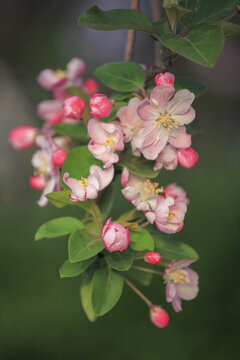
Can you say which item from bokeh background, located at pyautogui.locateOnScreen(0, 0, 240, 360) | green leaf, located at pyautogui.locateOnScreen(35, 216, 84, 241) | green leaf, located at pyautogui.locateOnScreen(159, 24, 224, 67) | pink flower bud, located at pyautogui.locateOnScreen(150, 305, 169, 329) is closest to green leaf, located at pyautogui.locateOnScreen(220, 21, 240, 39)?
green leaf, located at pyautogui.locateOnScreen(159, 24, 224, 67)

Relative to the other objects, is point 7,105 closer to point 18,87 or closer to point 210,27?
point 18,87

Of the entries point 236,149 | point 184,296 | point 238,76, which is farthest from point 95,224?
point 238,76

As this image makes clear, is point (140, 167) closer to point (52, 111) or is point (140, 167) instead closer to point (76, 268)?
point (76, 268)

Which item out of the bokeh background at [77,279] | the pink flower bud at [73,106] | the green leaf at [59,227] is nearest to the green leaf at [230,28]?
the pink flower bud at [73,106]

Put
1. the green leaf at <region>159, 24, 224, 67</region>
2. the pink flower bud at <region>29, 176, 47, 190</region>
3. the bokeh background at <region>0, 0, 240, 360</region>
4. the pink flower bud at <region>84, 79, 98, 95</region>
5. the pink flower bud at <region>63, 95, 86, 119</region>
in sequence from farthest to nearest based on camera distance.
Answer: the bokeh background at <region>0, 0, 240, 360</region>, the pink flower bud at <region>84, 79, 98, 95</region>, the pink flower bud at <region>29, 176, 47, 190</region>, the pink flower bud at <region>63, 95, 86, 119</region>, the green leaf at <region>159, 24, 224, 67</region>

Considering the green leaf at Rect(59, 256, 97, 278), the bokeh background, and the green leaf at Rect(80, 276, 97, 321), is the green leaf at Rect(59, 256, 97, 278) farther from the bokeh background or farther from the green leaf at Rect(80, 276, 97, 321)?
the bokeh background

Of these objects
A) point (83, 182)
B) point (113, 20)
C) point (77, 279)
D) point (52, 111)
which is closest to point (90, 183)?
point (83, 182)

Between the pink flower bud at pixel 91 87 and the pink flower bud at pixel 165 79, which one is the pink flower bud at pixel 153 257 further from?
the pink flower bud at pixel 91 87
